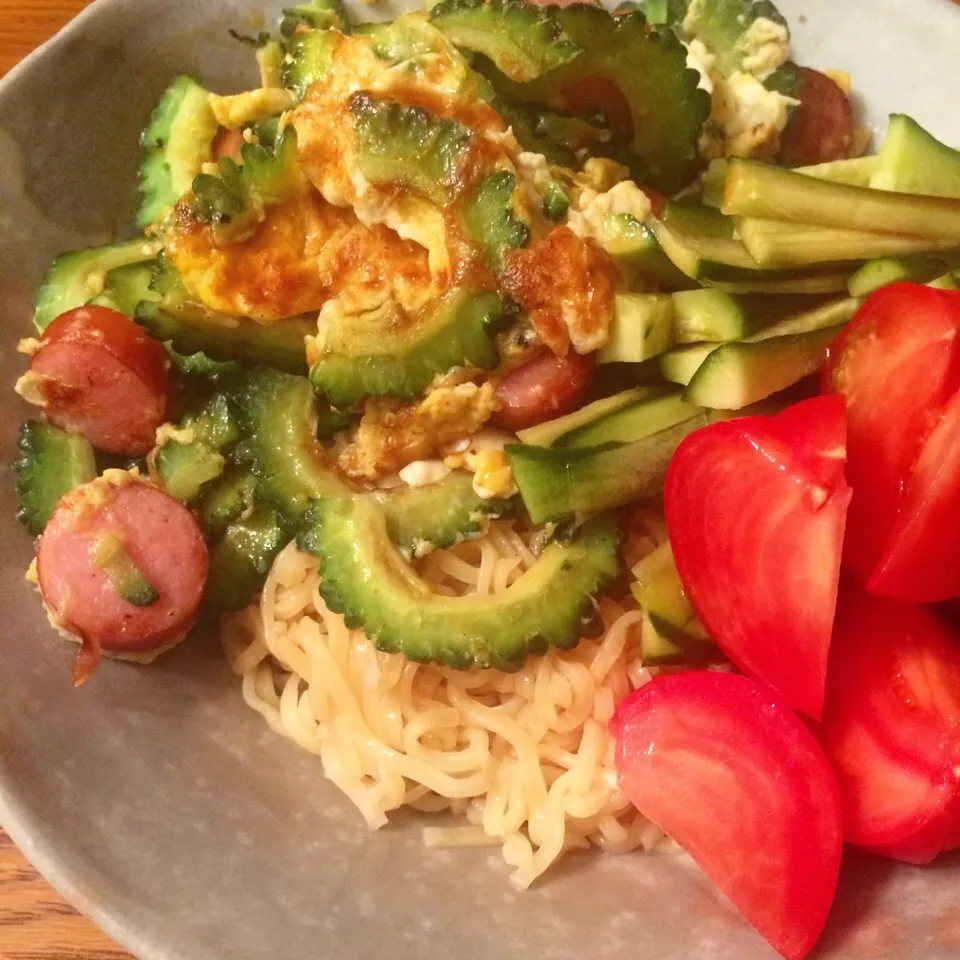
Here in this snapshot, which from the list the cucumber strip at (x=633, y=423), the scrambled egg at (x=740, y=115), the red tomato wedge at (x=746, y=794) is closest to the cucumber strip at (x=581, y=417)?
the cucumber strip at (x=633, y=423)

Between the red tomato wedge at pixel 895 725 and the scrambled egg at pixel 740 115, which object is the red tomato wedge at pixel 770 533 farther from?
the scrambled egg at pixel 740 115

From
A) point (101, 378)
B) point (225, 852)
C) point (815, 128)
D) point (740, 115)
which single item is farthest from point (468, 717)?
point (815, 128)

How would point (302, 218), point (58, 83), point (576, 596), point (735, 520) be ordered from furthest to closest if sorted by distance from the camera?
point (58, 83) < point (302, 218) < point (576, 596) < point (735, 520)

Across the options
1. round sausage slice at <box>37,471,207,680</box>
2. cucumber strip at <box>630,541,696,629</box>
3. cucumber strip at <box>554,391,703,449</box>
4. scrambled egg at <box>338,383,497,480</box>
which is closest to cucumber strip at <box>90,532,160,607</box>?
round sausage slice at <box>37,471,207,680</box>

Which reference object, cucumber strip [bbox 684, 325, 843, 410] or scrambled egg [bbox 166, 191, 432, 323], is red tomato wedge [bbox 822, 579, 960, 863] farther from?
scrambled egg [bbox 166, 191, 432, 323]

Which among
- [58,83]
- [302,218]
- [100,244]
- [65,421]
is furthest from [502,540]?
[58,83]

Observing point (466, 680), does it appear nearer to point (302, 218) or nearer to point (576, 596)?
point (576, 596)
